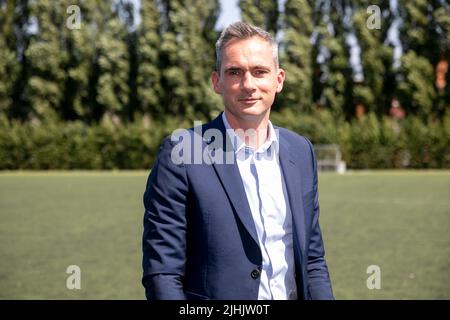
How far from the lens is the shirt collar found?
2.55 metres

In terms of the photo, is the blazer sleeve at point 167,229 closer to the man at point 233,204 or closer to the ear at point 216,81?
the man at point 233,204

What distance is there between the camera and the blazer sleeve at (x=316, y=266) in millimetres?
2723

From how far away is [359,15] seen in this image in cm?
3919

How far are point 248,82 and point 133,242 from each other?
31.0 ft

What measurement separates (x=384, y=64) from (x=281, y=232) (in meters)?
39.2

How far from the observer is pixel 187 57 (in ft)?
135

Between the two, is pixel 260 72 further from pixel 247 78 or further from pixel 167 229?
pixel 167 229

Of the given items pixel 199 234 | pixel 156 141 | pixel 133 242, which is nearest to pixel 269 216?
pixel 199 234

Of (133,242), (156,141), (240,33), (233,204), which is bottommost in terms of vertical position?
(133,242)

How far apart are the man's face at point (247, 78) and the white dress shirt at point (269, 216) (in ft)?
0.36

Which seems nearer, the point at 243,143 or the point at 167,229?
A: the point at 167,229

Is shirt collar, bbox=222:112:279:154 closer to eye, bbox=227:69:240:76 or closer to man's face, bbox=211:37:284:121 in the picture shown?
man's face, bbox=211:37:284:121

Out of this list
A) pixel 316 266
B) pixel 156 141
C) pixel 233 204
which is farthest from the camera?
pixel 156 141

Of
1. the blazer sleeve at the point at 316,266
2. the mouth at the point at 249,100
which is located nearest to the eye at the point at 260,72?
the mouth at the point at 249,100
